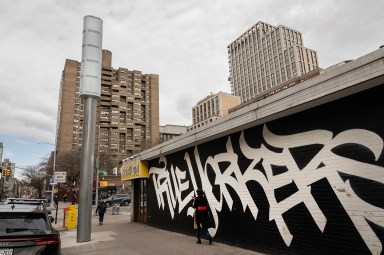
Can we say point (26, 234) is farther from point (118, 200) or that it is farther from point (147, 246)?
point (118, 200)

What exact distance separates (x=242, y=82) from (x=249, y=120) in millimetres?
163640

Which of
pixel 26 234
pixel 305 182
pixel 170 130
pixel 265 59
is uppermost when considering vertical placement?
pixel 265 59

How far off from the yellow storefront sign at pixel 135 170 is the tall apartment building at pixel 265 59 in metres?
132

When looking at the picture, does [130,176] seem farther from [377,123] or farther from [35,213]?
[377,123]

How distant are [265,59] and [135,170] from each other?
150 m

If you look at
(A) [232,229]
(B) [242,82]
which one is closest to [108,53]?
(B) [242,82]

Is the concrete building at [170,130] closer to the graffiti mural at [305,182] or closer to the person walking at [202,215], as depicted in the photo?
the person walking at [202,215]

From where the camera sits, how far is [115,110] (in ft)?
387

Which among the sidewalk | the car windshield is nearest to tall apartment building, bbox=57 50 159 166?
the sidewalk

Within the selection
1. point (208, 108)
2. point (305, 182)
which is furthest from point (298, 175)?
point (208, 108)

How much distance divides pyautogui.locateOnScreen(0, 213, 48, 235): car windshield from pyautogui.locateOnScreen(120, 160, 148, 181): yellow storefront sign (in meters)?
11.0

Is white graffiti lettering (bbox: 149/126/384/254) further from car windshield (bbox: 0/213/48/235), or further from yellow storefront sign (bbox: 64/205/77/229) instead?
yellow storefront sign (bbox: 64/205/77/229)

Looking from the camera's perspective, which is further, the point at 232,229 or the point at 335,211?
the point at 232,229

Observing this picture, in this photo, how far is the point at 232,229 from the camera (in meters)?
9.37
